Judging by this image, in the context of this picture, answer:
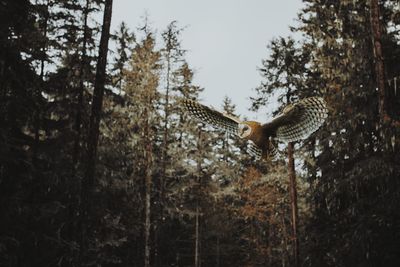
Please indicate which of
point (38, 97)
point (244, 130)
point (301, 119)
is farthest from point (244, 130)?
point (38, 97)

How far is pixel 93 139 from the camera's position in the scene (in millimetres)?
9523

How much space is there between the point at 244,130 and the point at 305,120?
141 cm

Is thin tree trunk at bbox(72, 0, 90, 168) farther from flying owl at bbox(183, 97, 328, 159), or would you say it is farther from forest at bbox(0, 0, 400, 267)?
flying owl at bbox(183, 97, 328, 159)

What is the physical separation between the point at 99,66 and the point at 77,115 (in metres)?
5.29

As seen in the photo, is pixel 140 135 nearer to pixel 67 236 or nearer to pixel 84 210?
pixel 67 236

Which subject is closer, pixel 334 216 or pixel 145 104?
pixel 334 216

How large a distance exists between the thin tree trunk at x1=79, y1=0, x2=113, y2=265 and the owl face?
384 cm

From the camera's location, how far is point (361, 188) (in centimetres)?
1240

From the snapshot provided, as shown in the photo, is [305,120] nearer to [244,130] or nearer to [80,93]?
[244,130]

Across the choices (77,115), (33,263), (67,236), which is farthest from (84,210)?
(77,115)

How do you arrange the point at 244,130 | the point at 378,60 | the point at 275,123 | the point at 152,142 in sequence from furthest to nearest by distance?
the point at 152,142
the point at 378,60
the point at 275,123
the point at 244,130

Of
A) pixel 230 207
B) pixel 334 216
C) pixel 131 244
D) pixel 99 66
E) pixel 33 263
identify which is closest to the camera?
pixel 99 66

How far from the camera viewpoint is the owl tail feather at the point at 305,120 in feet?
A: 24.5

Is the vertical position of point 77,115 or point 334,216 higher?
point 77,115
